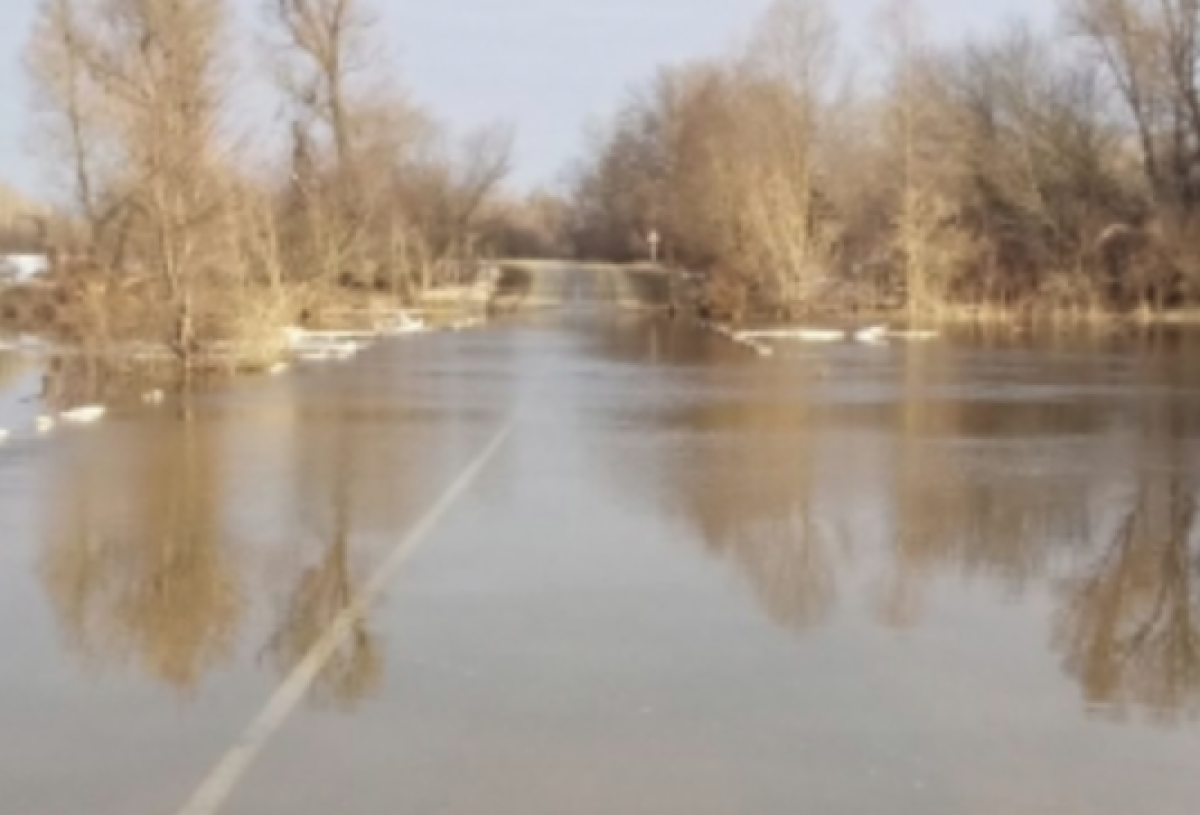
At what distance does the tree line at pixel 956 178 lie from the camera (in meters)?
60.7

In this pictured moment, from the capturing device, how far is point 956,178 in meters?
69.8

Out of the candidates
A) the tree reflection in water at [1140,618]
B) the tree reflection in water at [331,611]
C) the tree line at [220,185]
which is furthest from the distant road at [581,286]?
the tree reflection in water at [1140,618]

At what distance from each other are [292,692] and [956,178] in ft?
211

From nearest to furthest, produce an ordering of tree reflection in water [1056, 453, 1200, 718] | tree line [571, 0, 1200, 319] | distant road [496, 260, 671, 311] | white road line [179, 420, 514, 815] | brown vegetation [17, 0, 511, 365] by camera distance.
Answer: white road line [179, 420, 514, 815], tree reflection in water [1056, 453, 1200, 718], brown vegetation [17, 0, 511, 365], tree line [571, 0, 1200, 319], distant road [496, 260, 671, 311]

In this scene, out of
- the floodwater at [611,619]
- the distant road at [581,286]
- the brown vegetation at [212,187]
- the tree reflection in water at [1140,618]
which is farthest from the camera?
the distant road at [581,286]

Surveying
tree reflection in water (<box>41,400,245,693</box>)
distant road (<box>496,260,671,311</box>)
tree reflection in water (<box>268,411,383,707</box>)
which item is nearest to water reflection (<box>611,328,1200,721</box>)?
tree reflection in water (<box>268,411,383,707</box>)

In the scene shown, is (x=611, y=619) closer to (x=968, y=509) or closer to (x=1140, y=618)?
(x=1140, y=618)

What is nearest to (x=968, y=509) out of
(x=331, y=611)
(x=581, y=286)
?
(x=331, y=611)

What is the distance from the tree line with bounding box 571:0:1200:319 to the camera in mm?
60688

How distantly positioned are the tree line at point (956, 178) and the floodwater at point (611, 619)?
3950cm

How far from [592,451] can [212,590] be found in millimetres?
8548

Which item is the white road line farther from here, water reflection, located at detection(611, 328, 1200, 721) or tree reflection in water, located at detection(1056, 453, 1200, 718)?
tree reflection in water, located at detection(1056, 453, 1200, 718)

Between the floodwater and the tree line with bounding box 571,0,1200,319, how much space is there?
39502 millimetres

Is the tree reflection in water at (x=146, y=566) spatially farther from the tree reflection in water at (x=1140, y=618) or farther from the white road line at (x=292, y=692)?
the tree reflection in water at (x=1140, y=618)
